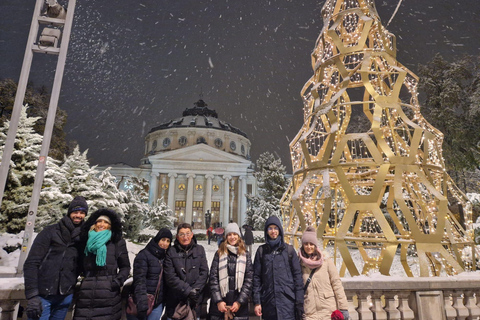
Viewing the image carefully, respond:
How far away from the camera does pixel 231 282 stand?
337 cm

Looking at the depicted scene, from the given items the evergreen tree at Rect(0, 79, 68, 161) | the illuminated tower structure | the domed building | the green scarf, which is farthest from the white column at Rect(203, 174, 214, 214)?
the green scarf

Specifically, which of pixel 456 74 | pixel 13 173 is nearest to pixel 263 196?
pixel 456 74

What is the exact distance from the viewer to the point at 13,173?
11906mm

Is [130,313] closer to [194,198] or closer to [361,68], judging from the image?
[361,68]

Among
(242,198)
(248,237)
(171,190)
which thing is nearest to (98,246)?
(248,237)

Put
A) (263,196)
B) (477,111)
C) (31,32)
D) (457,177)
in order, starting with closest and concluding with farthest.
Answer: (31,32), (477,111), (457,177), (263,196)

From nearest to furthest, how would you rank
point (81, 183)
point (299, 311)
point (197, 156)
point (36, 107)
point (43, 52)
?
1. point (299, 311)
2. point (43, 52)
3. point (81, 183)
4. point (36, 107)
5. point (197, 156)

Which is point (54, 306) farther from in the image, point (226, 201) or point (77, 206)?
point (226, 201)

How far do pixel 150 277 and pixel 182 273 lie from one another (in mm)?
379

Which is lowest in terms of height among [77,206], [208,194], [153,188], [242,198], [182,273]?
[182,273]

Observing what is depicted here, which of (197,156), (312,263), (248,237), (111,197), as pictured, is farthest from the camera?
(197,156)

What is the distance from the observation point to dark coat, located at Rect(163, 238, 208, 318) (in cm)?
326

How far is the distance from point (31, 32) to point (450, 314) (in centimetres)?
803

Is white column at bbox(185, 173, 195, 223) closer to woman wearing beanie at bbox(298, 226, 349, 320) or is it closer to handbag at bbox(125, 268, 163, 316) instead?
handbag at bbox(125, 268, 163, 316)
